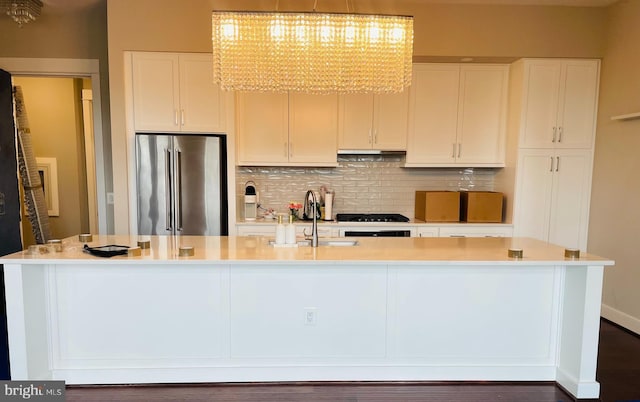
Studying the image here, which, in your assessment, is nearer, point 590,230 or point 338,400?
point 338,400

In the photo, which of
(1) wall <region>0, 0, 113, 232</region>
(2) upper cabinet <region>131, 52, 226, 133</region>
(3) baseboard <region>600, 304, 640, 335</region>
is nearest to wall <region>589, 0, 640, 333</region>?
(3) baseboard <region>600, 304, 640, 335</region>

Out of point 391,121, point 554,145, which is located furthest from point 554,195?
point 391,121

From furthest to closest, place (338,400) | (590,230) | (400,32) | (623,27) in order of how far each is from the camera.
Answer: (590,230), (623,27), (400,32), (338,400)

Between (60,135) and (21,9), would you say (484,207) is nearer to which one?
(21,9)

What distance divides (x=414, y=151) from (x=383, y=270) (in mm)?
2014

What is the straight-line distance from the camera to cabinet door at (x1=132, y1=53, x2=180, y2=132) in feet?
11.7

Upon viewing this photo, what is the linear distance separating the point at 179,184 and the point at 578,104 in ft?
12.9

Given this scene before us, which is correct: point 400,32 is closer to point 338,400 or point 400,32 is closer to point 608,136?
point 338,400

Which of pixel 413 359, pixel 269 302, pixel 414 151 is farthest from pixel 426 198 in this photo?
pixel 269 302

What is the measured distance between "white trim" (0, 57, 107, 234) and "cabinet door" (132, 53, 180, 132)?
24.0 inches

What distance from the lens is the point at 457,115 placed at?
394cm

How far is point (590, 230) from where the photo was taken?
12.4 feet

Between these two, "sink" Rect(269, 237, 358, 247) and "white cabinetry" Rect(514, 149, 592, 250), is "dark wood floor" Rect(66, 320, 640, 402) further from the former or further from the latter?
"white cabinetry" Rect(514, 149, 592, 250)

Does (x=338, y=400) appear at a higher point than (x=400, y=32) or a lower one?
lower
